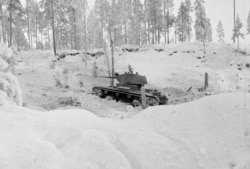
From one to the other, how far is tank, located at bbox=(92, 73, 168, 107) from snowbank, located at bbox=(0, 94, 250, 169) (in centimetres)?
849

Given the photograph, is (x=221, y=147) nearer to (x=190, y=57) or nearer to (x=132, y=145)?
(x=132, y=145)

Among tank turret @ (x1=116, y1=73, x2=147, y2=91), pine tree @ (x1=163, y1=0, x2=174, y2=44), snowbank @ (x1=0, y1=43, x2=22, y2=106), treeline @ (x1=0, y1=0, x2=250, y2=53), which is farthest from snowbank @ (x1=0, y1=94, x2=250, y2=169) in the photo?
pine tree @ (x1=163, y1=0, x2=174, y2=44)

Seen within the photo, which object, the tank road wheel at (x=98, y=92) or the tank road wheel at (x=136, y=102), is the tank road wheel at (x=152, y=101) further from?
the tank road wheel at (x=98, y=92)

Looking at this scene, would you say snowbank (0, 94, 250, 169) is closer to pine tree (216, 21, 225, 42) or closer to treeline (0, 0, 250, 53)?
treeline (0, 0, 250, 53)

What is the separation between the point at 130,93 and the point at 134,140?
422 inches

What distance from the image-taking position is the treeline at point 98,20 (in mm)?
30209

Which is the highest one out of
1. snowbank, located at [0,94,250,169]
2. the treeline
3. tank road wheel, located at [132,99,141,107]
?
the treeline

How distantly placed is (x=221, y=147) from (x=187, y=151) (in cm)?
59

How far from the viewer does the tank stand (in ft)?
47.1

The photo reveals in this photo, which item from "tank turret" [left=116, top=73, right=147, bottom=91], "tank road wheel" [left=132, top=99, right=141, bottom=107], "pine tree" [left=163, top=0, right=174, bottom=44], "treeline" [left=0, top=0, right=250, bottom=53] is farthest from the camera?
"pine tree" [left=163, top=0, right=174, bottom=44]

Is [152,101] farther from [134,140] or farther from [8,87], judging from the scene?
[134,140]

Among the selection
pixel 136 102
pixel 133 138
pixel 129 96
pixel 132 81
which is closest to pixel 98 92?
pixel 132 81

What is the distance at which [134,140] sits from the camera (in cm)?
452

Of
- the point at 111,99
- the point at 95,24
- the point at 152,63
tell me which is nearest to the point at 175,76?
the point at 152,63
